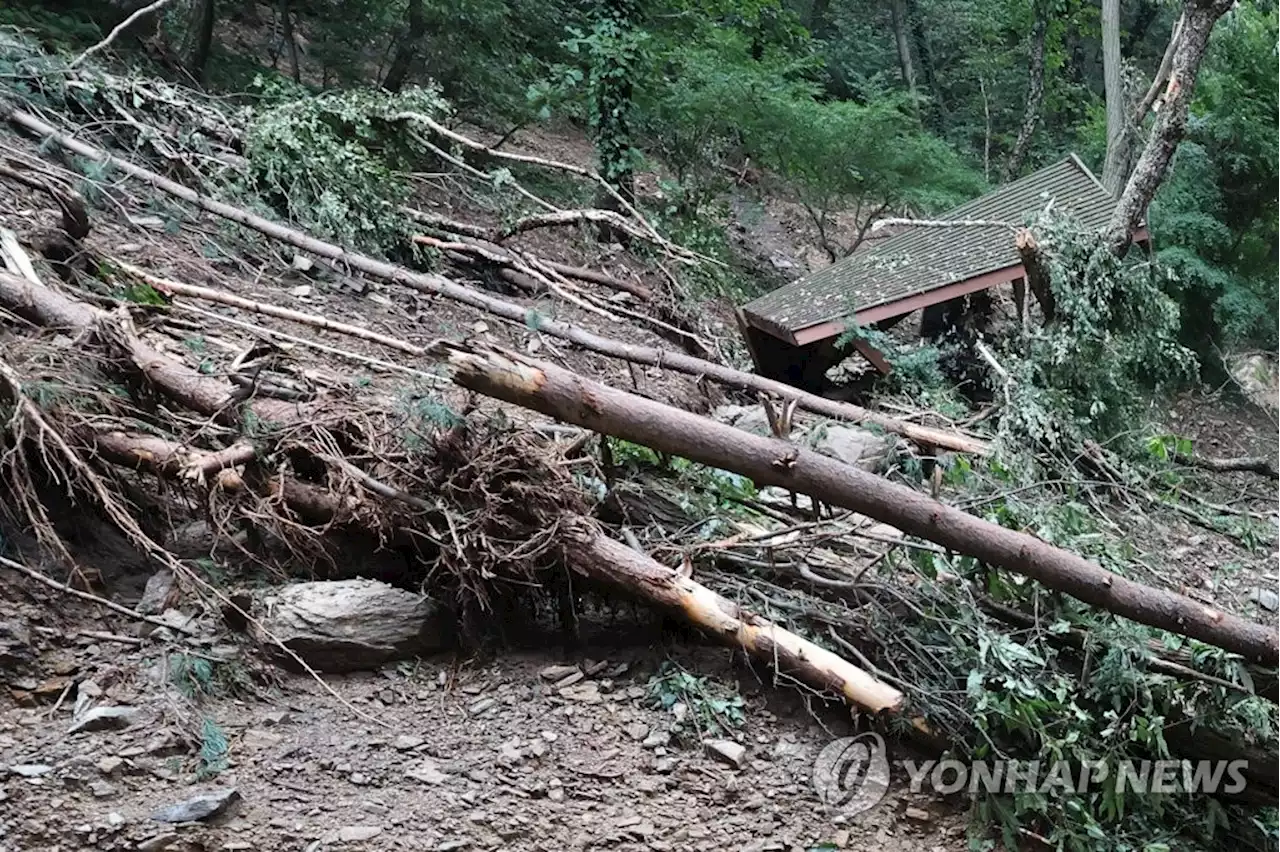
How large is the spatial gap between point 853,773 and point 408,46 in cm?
838

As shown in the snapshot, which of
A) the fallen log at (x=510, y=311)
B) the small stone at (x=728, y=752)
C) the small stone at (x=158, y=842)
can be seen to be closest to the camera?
the small stone at (x=158, y=842)

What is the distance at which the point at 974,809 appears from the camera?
346 centimetres

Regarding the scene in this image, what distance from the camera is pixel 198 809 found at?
292 centimetres

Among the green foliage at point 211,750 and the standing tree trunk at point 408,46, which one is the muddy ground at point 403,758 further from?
the standing tree trunk at point 408,46

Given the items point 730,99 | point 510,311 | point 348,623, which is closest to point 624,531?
point 348,623

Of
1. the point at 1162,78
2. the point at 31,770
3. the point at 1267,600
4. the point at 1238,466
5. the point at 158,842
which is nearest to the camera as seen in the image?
the point at 158,842

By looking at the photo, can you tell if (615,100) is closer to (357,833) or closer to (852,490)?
(852,490)

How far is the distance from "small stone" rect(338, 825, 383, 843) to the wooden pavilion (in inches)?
223

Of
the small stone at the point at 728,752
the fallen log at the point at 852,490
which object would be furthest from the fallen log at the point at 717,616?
the fallen log at the point at 852,490

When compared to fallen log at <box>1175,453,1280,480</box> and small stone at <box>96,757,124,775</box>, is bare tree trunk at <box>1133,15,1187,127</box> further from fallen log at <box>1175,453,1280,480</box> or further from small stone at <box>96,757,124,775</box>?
small stone at <box>96,757,124,775</box>

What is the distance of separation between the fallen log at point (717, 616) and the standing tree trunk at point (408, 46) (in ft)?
23.1

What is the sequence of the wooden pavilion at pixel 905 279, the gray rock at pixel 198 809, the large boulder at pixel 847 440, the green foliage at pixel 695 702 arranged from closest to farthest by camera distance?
1. the gray rock at pixel 198 809
2. the green foliage at pixel 695 702
3. the large boulder at pixel 847 440
4. the wooden pavilion at pixel 905 279

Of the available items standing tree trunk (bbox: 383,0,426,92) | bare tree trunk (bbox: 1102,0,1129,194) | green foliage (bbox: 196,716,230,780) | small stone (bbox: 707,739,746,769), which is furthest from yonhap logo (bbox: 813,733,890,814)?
bare tree trunk (bbox: 1102,0,1129,194)

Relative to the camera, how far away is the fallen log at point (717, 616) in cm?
369
